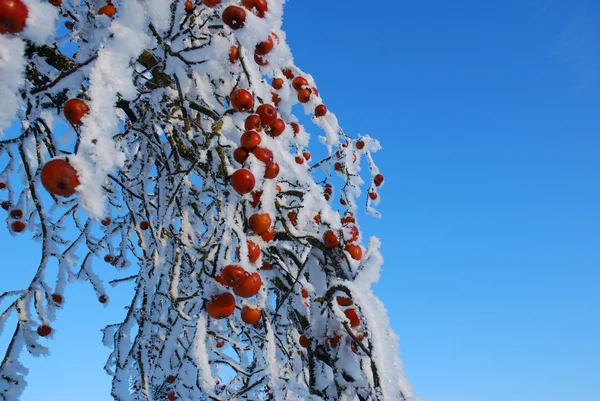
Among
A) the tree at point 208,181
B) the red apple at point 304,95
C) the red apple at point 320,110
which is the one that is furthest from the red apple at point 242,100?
the red apple at point 320,110

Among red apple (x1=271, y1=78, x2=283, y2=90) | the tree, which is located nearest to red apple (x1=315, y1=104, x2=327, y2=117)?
the tree

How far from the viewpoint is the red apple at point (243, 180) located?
1.69 metres

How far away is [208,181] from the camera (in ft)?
8.15

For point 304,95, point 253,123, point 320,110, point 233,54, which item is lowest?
point 253,123

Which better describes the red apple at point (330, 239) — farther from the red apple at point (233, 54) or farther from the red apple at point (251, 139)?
the red apple at point (233, 54)

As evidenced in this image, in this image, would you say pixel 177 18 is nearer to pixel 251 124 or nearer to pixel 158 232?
pixel 251 124

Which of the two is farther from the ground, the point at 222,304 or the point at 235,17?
the point at 235,17

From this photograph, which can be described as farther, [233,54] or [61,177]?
[233,54]

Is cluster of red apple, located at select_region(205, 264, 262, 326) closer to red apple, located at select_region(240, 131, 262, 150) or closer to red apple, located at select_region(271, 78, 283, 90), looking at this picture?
red apple, located at select_region(240, 131, 262, 150)

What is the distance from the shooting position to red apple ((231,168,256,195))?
169 cm

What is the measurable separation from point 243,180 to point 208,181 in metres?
0.85

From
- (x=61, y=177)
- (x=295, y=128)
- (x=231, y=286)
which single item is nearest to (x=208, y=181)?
(x=295, y=128)

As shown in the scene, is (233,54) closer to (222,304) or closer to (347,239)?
(347,239)

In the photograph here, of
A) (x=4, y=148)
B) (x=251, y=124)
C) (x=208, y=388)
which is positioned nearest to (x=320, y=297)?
(x=208, y=388)
